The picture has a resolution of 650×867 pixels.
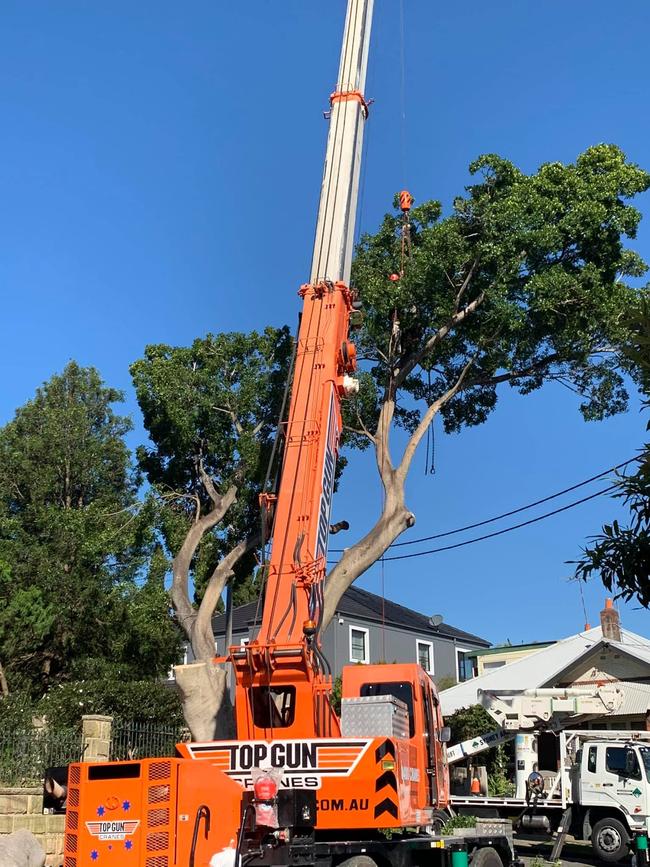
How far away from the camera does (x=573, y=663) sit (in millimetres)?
28750

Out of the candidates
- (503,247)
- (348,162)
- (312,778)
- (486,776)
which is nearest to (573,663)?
(486,776)

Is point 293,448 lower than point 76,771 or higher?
higher

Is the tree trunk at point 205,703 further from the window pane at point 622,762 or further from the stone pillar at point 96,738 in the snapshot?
the window pane at point 622,762

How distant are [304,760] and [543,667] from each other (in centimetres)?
2417

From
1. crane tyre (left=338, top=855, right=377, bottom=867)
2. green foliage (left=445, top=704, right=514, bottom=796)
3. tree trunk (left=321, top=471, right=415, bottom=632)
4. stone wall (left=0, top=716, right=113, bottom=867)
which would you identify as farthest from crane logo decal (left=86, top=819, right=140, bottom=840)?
green foliage (left=445, top=704, right=514, bottom=796)

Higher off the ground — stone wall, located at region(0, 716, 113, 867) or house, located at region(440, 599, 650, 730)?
house, located at region(440, 599, 650, 730)

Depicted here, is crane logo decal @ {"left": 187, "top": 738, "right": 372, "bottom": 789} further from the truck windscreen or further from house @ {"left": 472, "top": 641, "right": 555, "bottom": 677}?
house @ {"left": 472, "top": 641, "right": 555, "bottom": 677}

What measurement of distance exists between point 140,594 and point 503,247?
1046 cm

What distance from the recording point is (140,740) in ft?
52.4

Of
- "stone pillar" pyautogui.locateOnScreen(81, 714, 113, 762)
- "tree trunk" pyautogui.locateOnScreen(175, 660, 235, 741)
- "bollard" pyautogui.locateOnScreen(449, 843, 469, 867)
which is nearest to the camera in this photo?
"bollard" pyautogui.locateOnScreen(449, 843, 469, 867)

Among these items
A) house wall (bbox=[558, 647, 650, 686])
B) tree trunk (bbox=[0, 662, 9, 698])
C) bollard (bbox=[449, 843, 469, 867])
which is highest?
house wall (bbox=[558, 647, 650, 686])

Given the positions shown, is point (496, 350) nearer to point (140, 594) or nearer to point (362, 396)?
point (362, 396)

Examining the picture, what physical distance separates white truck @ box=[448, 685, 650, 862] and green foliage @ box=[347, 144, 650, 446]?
7.50m

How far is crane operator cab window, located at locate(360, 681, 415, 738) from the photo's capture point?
1067 centimetres
